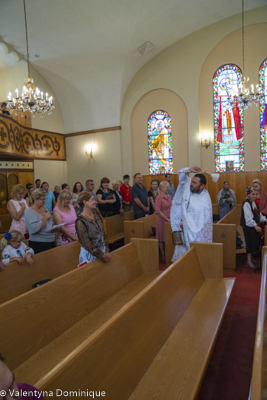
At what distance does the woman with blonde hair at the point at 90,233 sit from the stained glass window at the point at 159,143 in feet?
26.8

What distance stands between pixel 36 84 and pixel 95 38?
281 centimetres

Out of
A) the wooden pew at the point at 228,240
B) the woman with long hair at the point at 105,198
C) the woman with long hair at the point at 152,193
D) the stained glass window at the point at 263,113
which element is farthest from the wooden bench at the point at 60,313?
the stained glass window at the point at 263,113

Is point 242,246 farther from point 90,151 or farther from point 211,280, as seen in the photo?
point 90,151

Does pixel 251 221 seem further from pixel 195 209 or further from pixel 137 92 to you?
pixel 137 92

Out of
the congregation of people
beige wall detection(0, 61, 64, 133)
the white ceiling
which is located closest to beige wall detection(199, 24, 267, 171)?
the white ceiling

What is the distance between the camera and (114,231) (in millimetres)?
6309

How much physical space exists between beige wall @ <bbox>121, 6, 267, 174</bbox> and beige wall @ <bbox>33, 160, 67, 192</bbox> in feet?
8.88

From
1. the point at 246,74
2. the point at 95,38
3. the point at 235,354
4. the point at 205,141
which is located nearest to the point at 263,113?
the point at 246,74

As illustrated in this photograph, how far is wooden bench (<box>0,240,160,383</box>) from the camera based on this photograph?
1947 millimetres

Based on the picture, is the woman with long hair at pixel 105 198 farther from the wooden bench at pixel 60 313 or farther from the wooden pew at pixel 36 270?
the wooden bench at pixel 60 313

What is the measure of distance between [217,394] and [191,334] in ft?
1.42

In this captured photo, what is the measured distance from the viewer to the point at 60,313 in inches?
94.4

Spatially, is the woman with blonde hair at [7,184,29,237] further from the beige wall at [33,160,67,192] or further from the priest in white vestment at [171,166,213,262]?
the beige wall at [33,160,67,192]

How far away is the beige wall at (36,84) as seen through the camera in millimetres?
9422
